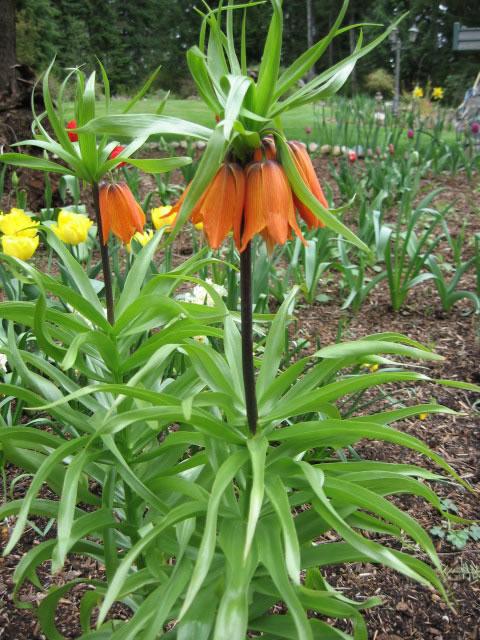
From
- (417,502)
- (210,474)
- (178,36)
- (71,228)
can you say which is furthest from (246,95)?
(178,36)

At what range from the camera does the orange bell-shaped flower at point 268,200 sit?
915 millimetres

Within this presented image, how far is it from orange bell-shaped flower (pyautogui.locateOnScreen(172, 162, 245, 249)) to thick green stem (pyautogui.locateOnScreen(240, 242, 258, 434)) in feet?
0.28

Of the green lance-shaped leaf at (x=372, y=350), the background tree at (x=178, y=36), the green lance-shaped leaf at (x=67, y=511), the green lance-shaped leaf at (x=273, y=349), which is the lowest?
the green lance-shaped leaf at (x=67, y=511)

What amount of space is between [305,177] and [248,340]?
11.1 inches

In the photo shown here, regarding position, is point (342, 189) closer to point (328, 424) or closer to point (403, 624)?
point (403, 624)

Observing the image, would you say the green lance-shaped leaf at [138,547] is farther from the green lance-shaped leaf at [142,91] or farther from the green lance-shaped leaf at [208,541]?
the green lance-shaped leaf at [142,91]

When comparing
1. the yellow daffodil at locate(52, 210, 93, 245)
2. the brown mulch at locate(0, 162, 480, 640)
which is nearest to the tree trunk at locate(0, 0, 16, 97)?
the brown mulch at locate(0, 162, 480, 640)

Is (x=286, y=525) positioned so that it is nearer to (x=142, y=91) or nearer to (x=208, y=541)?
(x=208, y=541)

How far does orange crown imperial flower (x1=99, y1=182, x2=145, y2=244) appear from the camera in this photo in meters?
1.41

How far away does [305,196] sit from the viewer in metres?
0.91

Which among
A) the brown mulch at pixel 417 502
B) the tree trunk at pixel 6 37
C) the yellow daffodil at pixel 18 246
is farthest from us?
the tree trunk at pixel 6 37

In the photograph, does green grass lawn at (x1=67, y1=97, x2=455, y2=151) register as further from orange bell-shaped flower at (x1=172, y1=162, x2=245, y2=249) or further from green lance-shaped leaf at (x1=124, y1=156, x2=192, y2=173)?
orange bell-shaped flower at (x1=172, y1=162, x2=245, y2=249)

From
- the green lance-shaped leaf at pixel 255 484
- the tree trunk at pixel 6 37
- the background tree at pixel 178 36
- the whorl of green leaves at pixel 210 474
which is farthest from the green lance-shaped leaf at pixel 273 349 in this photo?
the background tree at pixel 178 36

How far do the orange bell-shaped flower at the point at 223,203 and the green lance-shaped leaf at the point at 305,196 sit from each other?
0.07 metres
